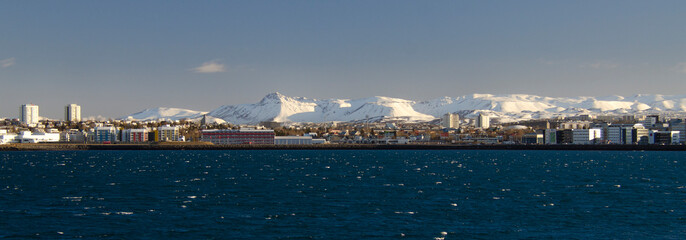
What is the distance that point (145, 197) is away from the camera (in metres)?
36.2

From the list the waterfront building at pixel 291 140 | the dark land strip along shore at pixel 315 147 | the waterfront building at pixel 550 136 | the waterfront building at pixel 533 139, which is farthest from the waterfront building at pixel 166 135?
the waterfront building at pixel 550 136

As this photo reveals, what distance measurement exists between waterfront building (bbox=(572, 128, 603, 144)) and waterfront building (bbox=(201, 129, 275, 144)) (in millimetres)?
73845

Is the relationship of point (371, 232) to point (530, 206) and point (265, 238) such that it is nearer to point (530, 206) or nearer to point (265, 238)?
point (265, 238)

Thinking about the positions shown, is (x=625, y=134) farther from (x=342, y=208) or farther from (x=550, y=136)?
(x=342, y=208)

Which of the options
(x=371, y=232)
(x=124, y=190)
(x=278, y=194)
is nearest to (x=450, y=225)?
(x=371, y=232)

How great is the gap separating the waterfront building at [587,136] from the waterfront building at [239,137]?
73845 millimetres

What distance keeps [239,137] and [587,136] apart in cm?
8396

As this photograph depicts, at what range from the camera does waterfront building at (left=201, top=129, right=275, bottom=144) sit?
176 metres

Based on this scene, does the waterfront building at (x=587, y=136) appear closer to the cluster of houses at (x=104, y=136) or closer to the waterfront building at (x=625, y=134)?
the waterfront building at (x=625, y=134)

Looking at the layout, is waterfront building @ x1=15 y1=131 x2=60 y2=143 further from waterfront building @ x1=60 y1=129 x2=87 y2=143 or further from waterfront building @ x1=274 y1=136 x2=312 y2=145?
waterfront building @ x1=274 y1=136 x2=312 y2=145

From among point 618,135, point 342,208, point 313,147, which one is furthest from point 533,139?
point 342,208

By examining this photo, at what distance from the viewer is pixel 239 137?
578ft

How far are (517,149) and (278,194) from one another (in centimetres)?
12322

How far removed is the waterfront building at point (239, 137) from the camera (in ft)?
577
